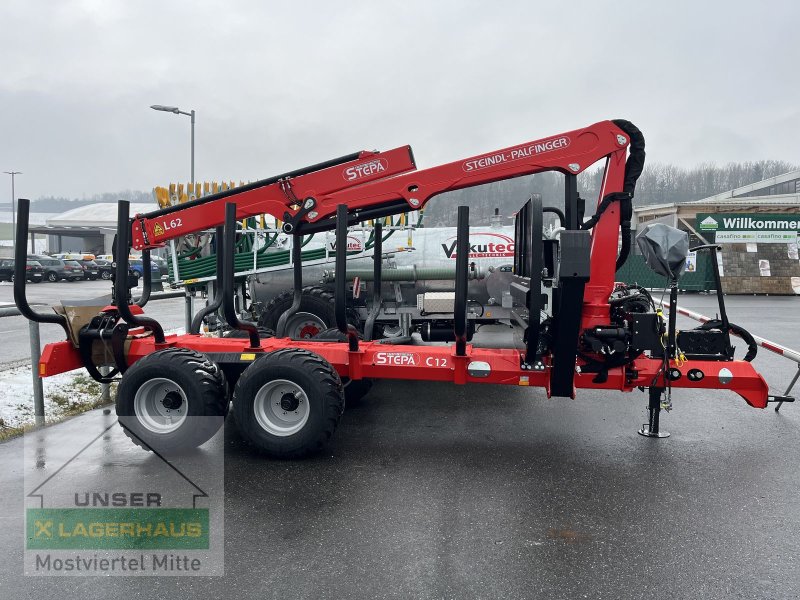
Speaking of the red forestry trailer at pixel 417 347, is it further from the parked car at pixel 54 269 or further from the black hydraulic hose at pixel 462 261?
the parked car at pixel 54 269

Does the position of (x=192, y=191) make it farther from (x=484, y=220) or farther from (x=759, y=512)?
(x=759, y=512)

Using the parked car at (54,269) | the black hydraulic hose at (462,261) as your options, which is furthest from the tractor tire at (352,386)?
the parked car at (54,269)

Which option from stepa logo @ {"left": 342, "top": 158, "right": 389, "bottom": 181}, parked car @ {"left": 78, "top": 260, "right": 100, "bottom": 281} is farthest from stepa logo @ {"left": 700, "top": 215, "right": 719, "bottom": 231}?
parked car @ {"left": 78, "top": 260, "right": 100, "bottom": 281}

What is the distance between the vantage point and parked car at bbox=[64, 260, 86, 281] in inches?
1404

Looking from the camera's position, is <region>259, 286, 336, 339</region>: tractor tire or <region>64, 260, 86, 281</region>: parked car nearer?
<region>259, 286, 336, 339</region>: tractor tire

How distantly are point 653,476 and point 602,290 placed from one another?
64.7 inches

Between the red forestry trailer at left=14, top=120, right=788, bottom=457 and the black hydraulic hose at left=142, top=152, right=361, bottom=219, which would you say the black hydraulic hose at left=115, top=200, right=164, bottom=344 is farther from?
the black hydraulic hose at left=142, top=152, right=361, bottom=219

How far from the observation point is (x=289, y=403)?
203 inches

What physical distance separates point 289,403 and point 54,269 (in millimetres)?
35509

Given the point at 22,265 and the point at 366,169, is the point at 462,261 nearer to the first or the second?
the point at 366,169

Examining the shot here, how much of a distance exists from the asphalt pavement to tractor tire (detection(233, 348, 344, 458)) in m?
0.21

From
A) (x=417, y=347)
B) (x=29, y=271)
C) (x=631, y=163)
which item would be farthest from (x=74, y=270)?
(x=631, y=163)

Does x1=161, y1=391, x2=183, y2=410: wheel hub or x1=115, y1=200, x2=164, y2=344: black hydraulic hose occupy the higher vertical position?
x1=115, y1=200, x2=164, y2=344: black hydraulic hose

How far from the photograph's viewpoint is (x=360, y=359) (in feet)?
17.9
